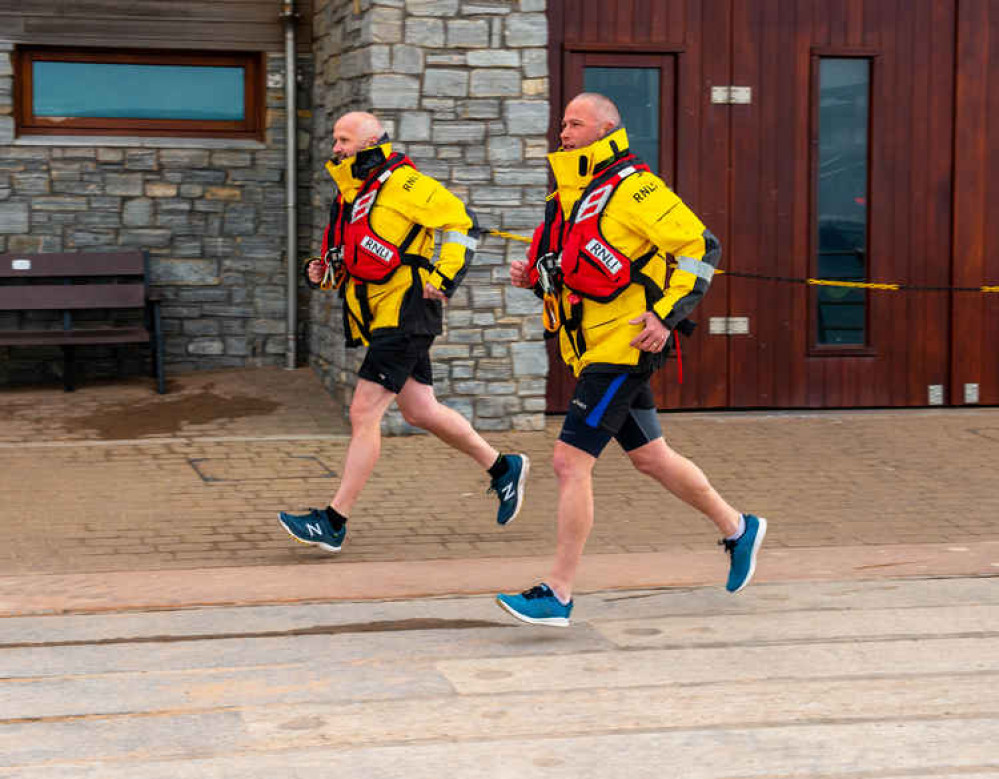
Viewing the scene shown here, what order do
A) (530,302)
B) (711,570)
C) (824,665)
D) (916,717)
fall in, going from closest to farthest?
1. (916,717)
2. (824,665)
3. (711,570)
4. (530,302)

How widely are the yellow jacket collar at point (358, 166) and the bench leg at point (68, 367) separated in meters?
4.76

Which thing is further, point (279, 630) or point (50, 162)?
point (50, 162)

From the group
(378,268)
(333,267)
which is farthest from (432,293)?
(333,267)

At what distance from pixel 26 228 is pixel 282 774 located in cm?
825

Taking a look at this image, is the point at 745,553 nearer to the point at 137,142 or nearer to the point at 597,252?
the point at 597,252

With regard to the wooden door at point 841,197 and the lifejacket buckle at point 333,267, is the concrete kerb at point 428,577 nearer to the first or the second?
the lifejacket buckle at point 333,267

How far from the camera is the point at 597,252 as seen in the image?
578 centimetres

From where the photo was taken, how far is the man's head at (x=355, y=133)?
6996mm

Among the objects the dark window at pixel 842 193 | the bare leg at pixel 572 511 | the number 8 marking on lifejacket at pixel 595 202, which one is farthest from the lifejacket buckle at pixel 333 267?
the dark window at pixel 842 193

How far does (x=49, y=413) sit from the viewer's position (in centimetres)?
1070

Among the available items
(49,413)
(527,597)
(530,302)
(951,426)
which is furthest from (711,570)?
(49,413)

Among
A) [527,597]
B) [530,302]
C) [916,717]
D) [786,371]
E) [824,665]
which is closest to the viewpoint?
[916,717]

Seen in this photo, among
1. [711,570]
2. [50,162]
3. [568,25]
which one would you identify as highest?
[568,25]

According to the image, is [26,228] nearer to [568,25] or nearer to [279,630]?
[568,25]
